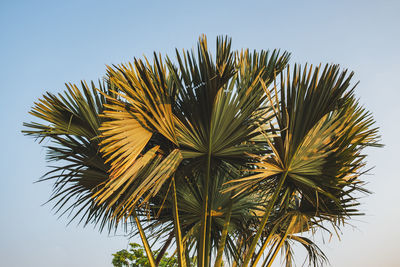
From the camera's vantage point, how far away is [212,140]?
168 inches

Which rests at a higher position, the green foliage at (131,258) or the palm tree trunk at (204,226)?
the palm tree trunk at (204,226)

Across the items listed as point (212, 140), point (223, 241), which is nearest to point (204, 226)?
point (223, 241)

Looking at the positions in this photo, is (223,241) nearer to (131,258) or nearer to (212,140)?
(212,140)

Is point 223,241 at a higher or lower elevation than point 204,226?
lower

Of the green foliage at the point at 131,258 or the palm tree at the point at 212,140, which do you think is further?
the green foliage at the point at 131,258

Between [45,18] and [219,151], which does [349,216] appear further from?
[45,18]

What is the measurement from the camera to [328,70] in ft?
13.4

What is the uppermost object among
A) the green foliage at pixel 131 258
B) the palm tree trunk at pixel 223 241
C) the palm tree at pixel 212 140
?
the palm tree at pixel 212 140

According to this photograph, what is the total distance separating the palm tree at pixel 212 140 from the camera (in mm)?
3967

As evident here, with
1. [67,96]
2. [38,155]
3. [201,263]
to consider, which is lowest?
[201,263]

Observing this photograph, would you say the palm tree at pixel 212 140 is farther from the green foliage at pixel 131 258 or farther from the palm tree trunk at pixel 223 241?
the green foliage at pixel 131 258

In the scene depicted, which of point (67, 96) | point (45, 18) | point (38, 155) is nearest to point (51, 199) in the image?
point (38, 155)

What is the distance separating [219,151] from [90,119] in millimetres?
1905

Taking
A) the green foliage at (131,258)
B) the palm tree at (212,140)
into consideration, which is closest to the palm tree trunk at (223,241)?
the palm tree at (212,140)
